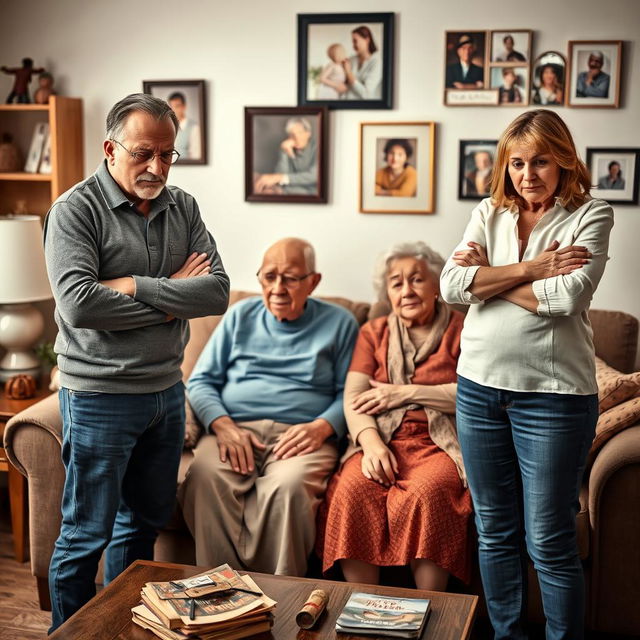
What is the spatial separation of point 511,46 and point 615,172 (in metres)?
0.59

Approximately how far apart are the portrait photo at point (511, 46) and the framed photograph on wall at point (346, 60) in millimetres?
382

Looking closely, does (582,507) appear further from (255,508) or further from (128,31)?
(128,31)

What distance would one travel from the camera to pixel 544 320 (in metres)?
2.07

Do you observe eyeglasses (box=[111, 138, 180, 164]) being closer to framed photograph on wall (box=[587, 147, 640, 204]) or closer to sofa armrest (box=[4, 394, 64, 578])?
sofa armrest (box=[4, 394, 64, 578])

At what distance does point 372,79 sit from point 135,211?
1.45 m

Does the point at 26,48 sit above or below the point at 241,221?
above

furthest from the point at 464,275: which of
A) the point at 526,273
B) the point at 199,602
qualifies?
the point at 199,602

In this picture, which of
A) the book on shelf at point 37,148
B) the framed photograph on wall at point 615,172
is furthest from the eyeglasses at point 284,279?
the book on shelf at point 37,148

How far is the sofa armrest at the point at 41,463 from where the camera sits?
263 centimetres

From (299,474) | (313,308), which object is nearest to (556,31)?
(313,308)

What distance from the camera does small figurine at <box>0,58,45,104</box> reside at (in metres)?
3.49

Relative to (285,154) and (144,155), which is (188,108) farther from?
(144,155)

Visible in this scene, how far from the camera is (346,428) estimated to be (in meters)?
2.88

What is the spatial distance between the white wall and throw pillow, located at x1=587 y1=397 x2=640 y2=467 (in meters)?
0.74
